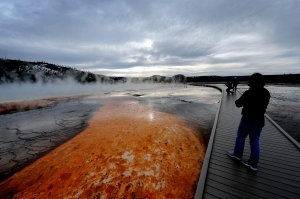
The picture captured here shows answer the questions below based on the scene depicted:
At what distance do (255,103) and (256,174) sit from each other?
1615 millimetres

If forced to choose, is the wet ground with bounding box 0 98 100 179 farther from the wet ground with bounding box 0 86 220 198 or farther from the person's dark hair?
the person's dark hair

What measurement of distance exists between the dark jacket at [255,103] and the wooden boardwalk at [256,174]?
127 centimetres

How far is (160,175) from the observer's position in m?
5.49

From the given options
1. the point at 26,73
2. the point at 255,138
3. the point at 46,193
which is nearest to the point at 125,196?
the point at 46,193

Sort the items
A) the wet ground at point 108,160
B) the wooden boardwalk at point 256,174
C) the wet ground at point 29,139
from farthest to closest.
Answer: the wet ground at point 29,139, the wet ground at point 108,160, the wooden boardwalk at point 256,174

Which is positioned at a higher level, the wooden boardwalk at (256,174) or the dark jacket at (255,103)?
the dark jacket at (255,103)

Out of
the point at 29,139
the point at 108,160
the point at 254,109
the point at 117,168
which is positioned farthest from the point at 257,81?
the point at 29,139

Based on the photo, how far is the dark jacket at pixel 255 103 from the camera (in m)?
3.03

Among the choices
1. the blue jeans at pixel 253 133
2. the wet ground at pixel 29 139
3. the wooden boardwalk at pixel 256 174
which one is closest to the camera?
the wooden boardwalk at pixel 256 174

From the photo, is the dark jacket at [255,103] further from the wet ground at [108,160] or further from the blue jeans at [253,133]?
the wet ground at [108,160]

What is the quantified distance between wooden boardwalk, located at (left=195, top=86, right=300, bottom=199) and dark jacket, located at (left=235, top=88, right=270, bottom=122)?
50.1 inches

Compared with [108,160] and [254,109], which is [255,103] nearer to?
[254,109]

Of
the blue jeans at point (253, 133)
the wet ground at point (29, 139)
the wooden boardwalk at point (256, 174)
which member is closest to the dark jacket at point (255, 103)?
the blue jeans at point (253, 133)

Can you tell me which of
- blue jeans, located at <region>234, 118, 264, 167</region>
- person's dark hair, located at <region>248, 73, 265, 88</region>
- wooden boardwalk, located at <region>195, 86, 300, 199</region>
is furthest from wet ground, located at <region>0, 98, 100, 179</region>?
person's dark hair, located at <region>248, 73, 265, 88</region>
